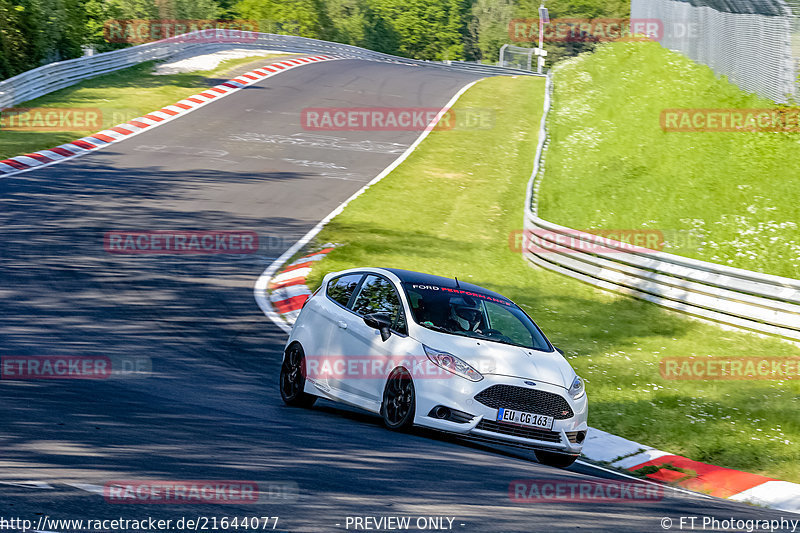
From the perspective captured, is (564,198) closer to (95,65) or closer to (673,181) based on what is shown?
(673,181)

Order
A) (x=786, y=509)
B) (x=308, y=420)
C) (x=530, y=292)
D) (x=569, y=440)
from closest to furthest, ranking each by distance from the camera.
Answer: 1. (x=786, y=509)
2. (x=569, y=440)
3. (x=308, y=420)
4. (x=530, y=292)

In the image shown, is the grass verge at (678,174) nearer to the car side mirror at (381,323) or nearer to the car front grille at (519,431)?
the car front grille at (519,431)

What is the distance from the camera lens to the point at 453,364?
9398 millimetres

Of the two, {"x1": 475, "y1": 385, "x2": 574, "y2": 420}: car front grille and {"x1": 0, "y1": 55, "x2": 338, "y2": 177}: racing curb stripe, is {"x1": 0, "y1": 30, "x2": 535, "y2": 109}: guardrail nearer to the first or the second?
{"x1": 0, "y1": 55, "x2": 338, "y2": 177}: racing curb stripe

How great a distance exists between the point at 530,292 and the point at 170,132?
1596cm

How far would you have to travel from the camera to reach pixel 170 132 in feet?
100

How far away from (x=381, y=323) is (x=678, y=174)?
15.8 metres

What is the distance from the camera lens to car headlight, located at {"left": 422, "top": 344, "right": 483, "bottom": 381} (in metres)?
9.32

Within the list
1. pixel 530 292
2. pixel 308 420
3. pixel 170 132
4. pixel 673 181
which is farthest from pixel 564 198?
pixel 308 420

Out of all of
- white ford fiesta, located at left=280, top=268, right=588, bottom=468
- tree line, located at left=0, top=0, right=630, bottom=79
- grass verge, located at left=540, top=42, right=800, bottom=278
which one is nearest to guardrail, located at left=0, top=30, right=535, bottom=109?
tree line, located at left=0, top=0, right=630, bottom=79

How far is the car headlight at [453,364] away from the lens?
9.32 m

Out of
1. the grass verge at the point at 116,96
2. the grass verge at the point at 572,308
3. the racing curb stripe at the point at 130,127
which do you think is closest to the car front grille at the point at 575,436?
the grass verge at the point at 572,308

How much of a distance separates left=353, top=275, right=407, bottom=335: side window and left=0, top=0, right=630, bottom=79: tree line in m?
27.6

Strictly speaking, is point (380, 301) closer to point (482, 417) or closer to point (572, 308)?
point (482, 417)
